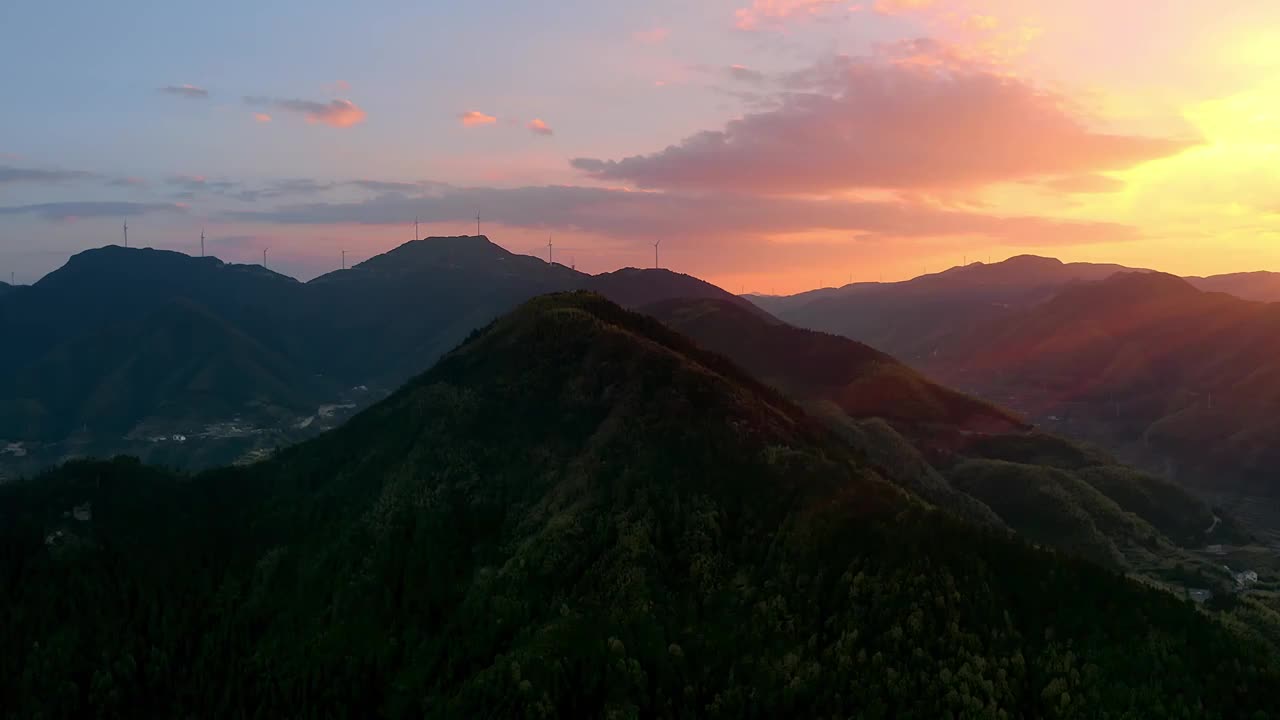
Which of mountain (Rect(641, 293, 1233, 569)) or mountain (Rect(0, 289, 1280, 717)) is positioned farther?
mountain (Rect(641, 293, 1233, 569))

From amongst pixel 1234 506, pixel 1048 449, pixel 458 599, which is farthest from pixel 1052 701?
pixel 1234 506

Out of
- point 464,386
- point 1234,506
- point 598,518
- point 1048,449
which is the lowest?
point 1234,506

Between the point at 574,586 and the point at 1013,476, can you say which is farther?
the point at 1013,476

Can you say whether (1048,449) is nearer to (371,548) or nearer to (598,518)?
(598,518)

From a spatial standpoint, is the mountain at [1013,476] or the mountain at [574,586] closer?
the mountain at [574,586]

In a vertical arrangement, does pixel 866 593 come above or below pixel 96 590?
above

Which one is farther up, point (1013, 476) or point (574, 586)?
point (574, 586)

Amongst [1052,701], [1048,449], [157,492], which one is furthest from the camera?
[1048,449]

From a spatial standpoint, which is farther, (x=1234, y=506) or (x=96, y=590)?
(x=1234, y=506)
